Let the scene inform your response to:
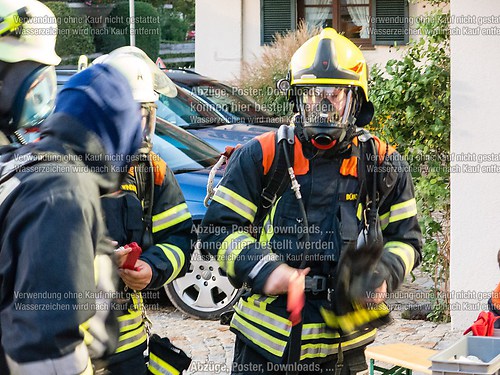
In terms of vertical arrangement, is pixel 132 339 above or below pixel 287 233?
below

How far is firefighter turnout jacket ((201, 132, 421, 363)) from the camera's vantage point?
400 cm

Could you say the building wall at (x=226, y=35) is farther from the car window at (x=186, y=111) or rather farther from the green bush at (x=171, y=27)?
the green bush at (x=171, y=27)

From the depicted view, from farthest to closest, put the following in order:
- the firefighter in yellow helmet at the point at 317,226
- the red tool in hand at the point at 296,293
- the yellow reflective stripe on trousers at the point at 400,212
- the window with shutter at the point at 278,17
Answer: the window with shutter at the point at 278,17, the yellow reflective stripe on trousers at the point at 400,212, the firefighter in yellow helmet at the point at 317,226, the red tool in hand at the point at 296,293

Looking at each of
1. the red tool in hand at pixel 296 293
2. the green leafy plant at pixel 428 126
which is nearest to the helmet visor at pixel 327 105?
the red tool in hand at pixel 296 293

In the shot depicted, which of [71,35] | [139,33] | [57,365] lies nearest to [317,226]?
[57,365]

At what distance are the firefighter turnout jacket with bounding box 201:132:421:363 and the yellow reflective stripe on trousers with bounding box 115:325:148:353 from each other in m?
0.41

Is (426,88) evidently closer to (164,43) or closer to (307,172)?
(307,172)

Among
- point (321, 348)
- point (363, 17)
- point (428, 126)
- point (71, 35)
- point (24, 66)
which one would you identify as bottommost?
point (321, 348)

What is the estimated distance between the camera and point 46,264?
2.41m

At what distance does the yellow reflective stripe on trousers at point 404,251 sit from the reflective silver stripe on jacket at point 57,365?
1.94 meters

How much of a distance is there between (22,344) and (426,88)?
6094 mm

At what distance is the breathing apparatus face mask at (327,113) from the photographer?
13.3ft

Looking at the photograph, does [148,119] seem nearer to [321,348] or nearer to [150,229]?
[150,229]

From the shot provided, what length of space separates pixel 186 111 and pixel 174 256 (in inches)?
265
